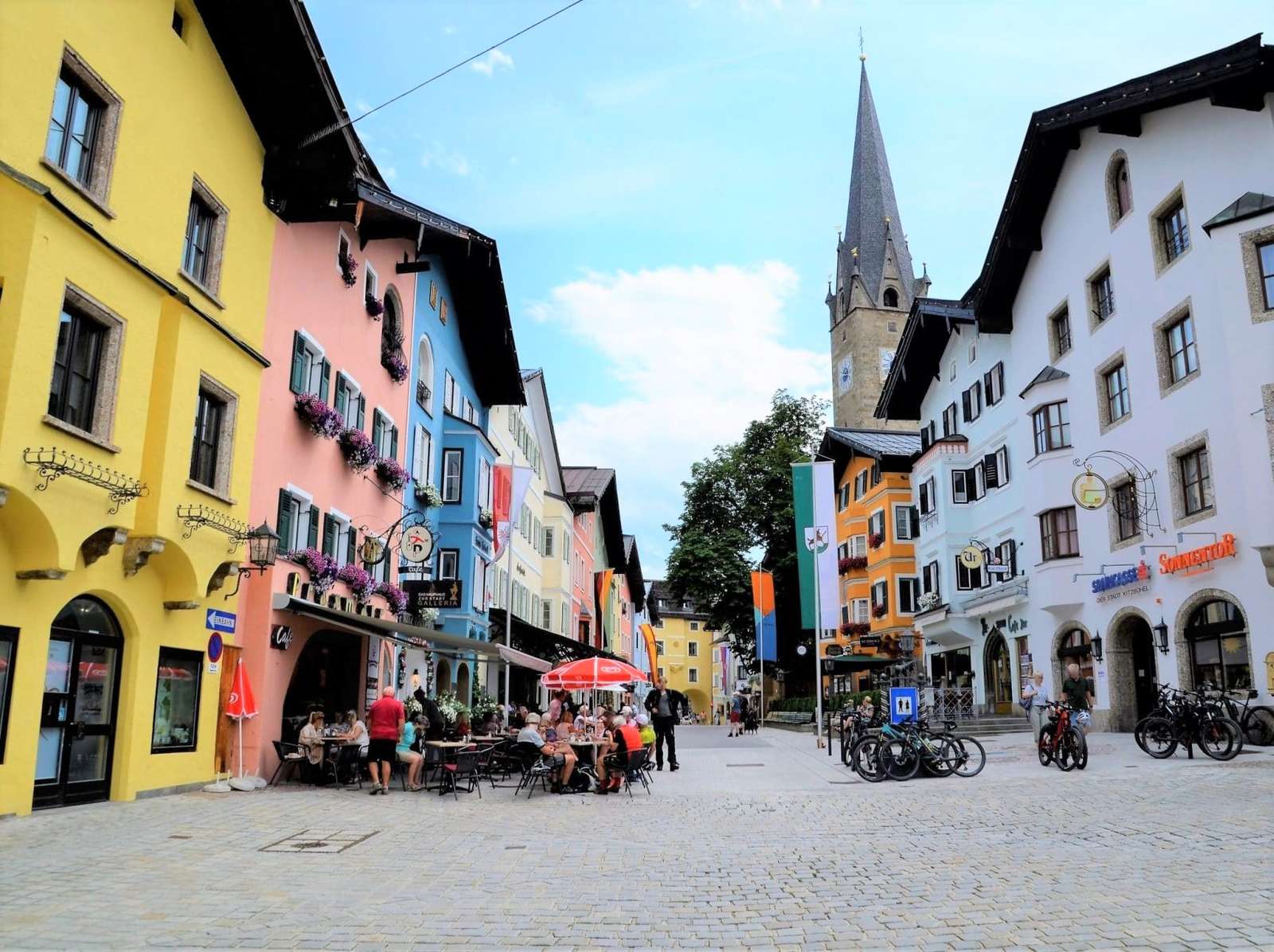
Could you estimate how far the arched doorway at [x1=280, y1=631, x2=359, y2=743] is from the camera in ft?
67.0

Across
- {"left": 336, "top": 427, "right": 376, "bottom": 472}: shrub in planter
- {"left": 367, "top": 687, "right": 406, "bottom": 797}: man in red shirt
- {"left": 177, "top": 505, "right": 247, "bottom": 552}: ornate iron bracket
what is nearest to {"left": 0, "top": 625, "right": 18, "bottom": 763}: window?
{"left": 177, "top": 505, "right": 247, "bottom": 552}: ornate iron bracket

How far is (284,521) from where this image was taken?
738 inches

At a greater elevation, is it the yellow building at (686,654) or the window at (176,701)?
the yellow building at (686,654)

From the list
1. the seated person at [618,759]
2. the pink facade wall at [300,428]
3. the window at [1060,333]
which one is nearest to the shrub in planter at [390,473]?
the pink facade wall at [300,428]

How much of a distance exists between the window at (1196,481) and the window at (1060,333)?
6.89 metres

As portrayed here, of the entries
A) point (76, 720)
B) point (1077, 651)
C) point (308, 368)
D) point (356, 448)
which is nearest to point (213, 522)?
point (76, 720)

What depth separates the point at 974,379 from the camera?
37.9 meters

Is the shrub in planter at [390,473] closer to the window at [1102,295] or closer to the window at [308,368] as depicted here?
the window at [308,368]

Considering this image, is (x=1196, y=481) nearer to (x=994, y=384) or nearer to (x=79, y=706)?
(x=994, y=384)

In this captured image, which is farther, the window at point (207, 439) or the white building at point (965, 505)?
the white building at point (965, 505)

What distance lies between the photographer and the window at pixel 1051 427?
29797 mm

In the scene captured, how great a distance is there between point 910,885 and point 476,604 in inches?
898

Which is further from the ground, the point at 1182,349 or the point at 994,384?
the point at 994,384

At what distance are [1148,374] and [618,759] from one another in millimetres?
16648
